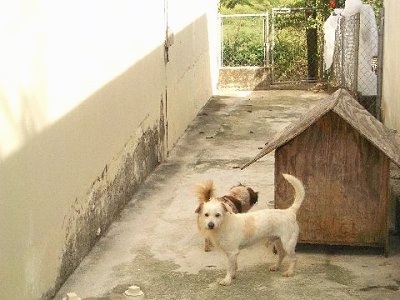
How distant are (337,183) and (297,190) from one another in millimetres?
503

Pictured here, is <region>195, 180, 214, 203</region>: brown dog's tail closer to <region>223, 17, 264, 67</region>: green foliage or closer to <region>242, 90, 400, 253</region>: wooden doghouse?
<region>242, 90, 400, 253</region>: wooden doghouse

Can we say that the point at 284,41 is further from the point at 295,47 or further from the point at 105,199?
the point at 105,199

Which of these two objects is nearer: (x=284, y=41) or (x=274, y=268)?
(x=274, y=268)

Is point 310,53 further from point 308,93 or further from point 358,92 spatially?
point 358,92

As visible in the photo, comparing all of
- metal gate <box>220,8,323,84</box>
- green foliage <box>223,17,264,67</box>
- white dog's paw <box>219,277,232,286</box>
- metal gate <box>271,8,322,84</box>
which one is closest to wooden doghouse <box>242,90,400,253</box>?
white dog's paw <box>219,277,232,286</box>

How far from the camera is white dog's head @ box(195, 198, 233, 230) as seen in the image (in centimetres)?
642

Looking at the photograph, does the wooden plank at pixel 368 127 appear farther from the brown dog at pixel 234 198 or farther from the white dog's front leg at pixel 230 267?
the white dog's front leg at pixel 230 267

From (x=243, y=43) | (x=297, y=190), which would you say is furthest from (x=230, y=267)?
→ (x=243, y=43)

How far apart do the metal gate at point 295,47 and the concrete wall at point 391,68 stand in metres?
4.92

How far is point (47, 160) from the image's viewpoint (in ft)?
20.7

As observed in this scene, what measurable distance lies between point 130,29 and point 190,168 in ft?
7.11

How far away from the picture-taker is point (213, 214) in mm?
6434

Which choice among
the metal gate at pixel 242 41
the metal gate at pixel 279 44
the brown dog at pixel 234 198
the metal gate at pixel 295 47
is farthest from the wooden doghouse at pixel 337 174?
the metal gate at pixel 242 41

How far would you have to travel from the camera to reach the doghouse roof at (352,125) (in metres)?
6.79
